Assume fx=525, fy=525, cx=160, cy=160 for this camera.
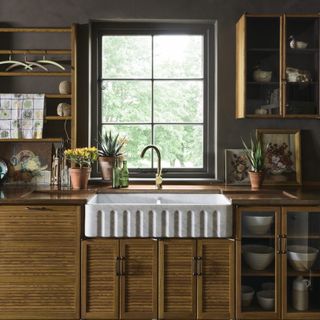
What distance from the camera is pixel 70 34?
13.8 feet

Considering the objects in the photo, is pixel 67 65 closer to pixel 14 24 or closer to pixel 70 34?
pixel 70 34

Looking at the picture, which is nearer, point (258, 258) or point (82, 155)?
point (258, 258)

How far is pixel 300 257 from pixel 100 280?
134 cm

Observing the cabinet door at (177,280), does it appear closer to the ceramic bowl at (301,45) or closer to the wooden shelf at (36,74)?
the wooden shelf at (36,74)

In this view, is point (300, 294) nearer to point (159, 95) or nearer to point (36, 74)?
point (159, 95)

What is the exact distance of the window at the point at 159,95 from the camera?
4309 mm

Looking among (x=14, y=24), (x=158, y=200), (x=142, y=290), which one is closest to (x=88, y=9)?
(x=14, y=24)

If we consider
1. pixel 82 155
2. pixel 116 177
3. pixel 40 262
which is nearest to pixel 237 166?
pixel 116 177

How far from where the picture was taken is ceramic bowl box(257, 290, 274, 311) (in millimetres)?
3494

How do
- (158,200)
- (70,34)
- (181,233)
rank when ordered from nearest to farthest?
(181,233) < (158,200) < (70,34)

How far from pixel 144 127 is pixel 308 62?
1389mm

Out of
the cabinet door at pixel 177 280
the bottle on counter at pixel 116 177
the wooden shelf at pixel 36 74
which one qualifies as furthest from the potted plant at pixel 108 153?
the cabinet door at pixel 177 280

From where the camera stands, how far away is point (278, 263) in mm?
3461

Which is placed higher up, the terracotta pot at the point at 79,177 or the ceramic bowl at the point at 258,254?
the terracotta pot at the point at 79,177
